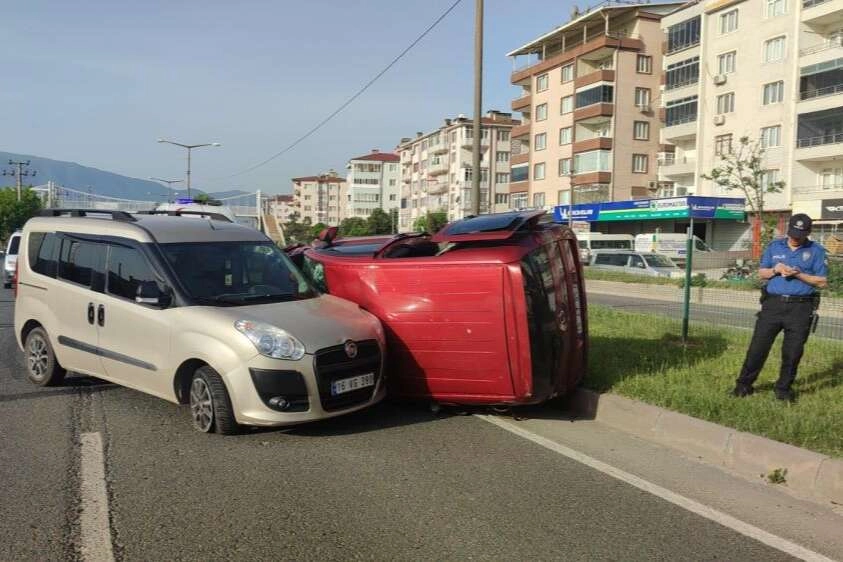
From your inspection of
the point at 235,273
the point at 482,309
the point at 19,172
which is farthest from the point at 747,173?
the point at 19,172

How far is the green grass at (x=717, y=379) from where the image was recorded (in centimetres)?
522

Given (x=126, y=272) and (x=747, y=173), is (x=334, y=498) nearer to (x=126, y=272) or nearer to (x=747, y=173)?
(x=126, y=272)

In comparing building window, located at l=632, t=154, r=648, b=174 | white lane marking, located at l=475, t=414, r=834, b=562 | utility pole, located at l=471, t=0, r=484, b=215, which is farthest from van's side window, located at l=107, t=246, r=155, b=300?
building window, located at l=632, t=154, r=648, b=174

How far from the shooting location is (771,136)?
4309 centimetres

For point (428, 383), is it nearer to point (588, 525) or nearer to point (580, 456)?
point (580, 456)

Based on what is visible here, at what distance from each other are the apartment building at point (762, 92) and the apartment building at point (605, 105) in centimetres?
388

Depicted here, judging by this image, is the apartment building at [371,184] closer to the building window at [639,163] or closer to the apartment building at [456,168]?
the apartment building at [456,168]

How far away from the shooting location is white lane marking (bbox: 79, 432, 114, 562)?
350cm

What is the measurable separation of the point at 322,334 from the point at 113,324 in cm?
203

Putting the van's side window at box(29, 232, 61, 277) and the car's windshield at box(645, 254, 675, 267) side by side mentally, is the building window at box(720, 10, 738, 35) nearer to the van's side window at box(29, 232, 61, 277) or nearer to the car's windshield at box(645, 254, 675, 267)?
the car's windshield at box(645, 254, 675, 267)

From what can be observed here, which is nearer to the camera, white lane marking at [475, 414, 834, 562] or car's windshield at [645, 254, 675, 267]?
white lane marking at [475, 414, 834, 562]

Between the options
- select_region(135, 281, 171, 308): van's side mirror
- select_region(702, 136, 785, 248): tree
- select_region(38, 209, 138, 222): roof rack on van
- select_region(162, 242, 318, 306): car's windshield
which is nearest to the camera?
select_region(135, 281, 171, 308): van's side mirror

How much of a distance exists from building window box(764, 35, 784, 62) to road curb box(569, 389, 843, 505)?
43877 mm

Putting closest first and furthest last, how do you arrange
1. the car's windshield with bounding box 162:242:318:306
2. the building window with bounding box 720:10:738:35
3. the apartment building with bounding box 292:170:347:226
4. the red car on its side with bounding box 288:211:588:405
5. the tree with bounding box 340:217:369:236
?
the red car on its side with bounding box 288:211:588:405, the car's windshield with bounding box 162:242:318:306, the building window with bounding box 720:10:738:35, the tree with bounding box 340:217:369:236, the apartment building with bounding box 292:170:347:226
